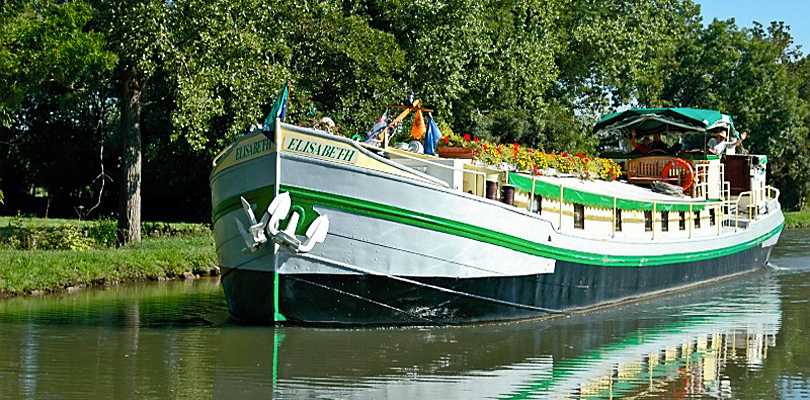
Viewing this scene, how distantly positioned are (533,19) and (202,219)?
1452 centimetres

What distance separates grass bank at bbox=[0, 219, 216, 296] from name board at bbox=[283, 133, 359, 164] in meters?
8.06

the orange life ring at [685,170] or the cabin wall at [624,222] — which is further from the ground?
the orange life ring at [685,170]

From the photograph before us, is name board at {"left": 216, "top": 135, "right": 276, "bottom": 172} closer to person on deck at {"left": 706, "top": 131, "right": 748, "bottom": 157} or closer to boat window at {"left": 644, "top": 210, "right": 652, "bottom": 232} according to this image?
boat window at {"left": 644, "top": 210, "right": 652, "bottom": 232}

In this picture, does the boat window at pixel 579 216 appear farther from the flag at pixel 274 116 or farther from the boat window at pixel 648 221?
the flag at pixel 274 116

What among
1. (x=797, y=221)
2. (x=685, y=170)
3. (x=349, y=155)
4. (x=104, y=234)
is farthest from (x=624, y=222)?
(x=797, y=221)

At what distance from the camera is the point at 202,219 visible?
37812mm

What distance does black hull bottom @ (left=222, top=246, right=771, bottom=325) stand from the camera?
15.4 metres

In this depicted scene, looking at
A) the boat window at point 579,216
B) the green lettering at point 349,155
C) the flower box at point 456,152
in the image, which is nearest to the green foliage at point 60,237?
the flower box at point 456,152

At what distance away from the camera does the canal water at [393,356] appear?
39.6ft

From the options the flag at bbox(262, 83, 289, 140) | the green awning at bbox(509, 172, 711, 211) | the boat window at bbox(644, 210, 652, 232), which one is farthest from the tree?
the boat window at bbox(644, 210, 652, 232)

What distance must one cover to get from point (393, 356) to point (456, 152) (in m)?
4.40

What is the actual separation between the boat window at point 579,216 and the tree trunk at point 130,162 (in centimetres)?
1278

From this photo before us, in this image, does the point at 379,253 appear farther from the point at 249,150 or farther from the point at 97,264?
the point at 97,264

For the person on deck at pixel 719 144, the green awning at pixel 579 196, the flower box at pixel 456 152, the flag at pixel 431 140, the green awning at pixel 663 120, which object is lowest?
the green awning at pixel 579 196
